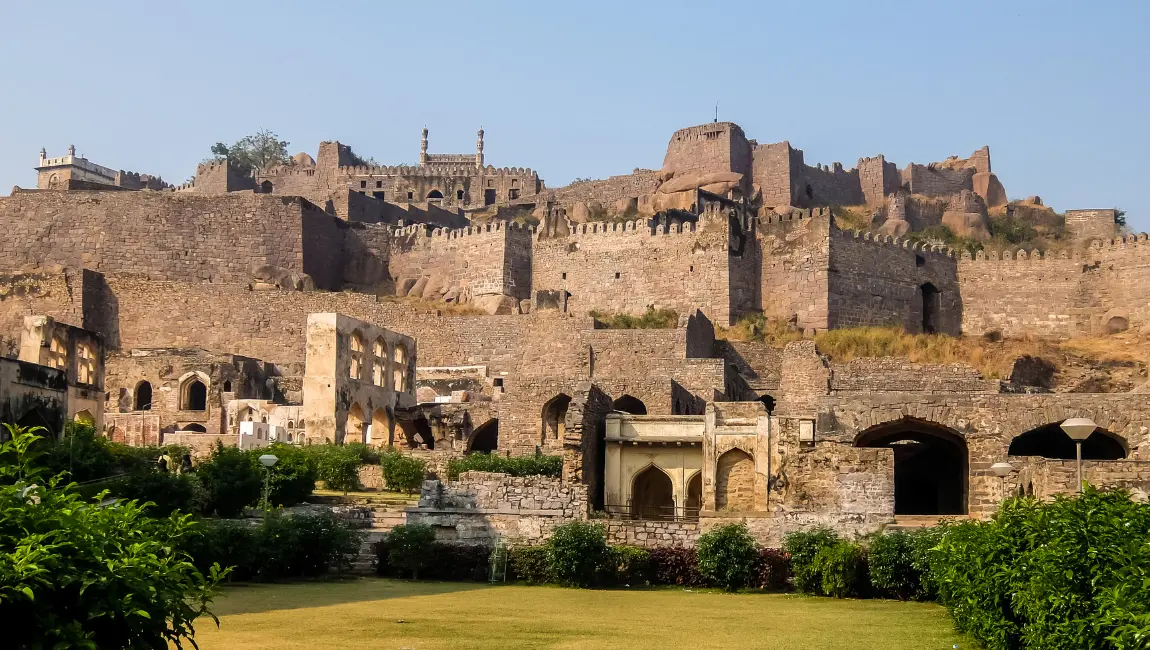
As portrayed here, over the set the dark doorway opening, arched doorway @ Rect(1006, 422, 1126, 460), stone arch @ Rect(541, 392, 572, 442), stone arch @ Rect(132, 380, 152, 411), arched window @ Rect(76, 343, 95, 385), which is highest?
the dark doorway opening

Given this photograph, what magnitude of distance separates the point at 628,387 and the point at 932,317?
18267mm

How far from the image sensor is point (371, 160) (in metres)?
83.5

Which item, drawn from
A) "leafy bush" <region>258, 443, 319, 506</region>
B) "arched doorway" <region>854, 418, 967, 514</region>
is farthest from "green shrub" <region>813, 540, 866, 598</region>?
"leafy bush" <region>258, 443, 319, 506</region>

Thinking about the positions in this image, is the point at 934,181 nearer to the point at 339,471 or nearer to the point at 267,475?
the point at 339,471

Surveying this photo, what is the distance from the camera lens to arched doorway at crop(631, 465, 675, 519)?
3234cm

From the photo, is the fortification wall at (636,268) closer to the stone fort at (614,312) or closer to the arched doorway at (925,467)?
the stone fort at (614,312)

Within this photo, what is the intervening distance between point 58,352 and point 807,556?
23.3m

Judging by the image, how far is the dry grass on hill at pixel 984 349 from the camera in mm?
44562

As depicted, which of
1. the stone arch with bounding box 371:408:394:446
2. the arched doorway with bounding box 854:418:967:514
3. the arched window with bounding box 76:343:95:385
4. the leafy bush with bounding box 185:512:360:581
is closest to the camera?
the leafy bush with bounding box 185:512:360:581

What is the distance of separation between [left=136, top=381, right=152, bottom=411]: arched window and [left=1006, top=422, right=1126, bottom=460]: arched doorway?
27904 mm

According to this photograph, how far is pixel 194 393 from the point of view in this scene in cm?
4681

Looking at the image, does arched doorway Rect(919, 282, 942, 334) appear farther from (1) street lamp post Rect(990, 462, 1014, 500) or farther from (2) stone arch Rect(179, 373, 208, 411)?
(1) street lamp post Rect(990, 462, 1014, 500)

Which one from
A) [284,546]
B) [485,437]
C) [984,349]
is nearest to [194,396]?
[485,437]

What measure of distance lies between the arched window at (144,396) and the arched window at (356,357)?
9.36 metres
